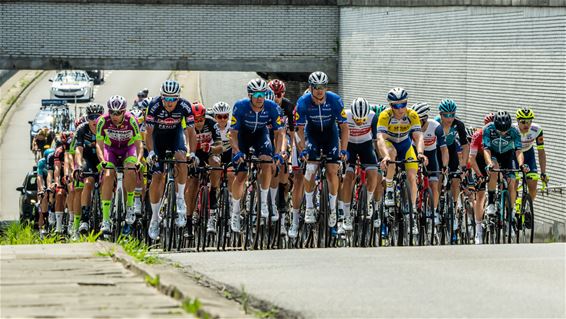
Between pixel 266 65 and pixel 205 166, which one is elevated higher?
pixel 266 65

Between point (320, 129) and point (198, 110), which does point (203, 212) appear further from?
point (320, 129)

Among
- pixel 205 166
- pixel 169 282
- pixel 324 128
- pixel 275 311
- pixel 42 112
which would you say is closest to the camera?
pixel 275 311

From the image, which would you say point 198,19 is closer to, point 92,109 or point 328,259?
point 92,109

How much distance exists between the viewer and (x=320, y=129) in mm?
17266

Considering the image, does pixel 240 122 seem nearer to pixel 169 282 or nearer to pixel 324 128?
pixel 324 128

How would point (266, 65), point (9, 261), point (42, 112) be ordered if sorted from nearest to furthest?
1. point (9, 261)
2. point (266, 65)
3. point (42, 112)

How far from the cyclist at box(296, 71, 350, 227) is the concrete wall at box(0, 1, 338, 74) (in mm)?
29949

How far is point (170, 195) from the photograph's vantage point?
18.1 meters

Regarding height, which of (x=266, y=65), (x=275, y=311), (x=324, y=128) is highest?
(x=266, y=65)

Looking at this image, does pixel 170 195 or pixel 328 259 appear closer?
pixel 328 259

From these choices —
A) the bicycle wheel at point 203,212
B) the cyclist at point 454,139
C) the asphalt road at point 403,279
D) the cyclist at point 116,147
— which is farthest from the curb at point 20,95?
the asphalt road at point 403,279

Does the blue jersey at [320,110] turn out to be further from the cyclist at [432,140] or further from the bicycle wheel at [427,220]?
the cyclist at [432,140]

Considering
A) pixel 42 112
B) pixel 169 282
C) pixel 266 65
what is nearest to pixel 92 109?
pixel 169 282

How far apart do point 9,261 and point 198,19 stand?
35387mm
